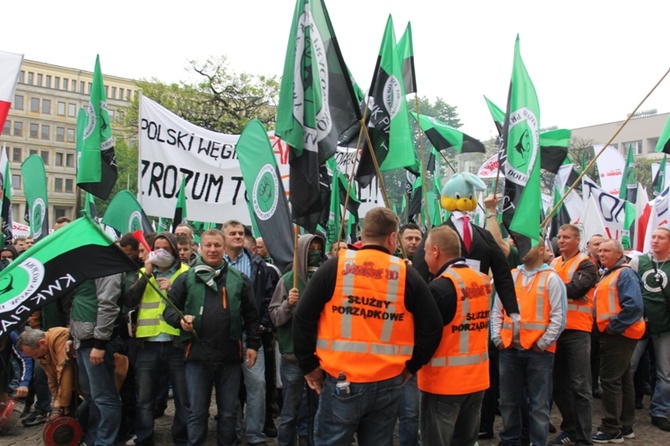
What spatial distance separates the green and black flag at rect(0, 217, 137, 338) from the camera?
344 cm

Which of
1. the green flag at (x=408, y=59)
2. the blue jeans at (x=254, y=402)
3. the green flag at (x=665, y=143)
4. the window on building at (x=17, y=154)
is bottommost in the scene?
the blue jeans at (x=254, y=402)

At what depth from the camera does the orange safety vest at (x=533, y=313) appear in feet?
18.7

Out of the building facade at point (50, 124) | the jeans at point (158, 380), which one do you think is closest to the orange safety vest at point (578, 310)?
the jeans at point (158, 380)

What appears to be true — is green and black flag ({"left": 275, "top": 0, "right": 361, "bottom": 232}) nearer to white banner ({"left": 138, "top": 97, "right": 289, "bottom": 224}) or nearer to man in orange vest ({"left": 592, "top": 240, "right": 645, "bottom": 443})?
man in orange vest ({"left": 592, "top": 240, "right": 645, "bottom": 443})

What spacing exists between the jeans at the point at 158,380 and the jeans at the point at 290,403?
1.01 metres

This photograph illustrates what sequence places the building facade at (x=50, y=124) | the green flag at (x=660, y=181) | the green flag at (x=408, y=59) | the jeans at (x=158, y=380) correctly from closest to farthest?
1. the jeans at (x=158, y=380)
2. the green flag at (x=408, y=59)
3. the green flag at (x=660, y=181)
4. the building facade at (x=50, y=124)

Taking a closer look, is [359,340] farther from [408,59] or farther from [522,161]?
[408,59]

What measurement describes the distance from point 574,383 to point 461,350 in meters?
2.46

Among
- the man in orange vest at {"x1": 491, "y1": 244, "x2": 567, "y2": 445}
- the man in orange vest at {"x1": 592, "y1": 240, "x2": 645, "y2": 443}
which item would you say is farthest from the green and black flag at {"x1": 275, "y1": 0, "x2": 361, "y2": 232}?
the man in orange vest at {"x1": 592, "y1": 240, "x2": 645, "y2": 443}

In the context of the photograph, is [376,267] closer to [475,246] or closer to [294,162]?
[475,246]

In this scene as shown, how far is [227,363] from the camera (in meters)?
5.70

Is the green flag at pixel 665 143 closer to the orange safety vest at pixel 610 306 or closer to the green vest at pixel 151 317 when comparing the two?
the orange safety vest at pixel 610 306

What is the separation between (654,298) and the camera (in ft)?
24.7

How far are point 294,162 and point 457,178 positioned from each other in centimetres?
131
